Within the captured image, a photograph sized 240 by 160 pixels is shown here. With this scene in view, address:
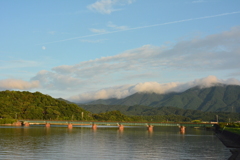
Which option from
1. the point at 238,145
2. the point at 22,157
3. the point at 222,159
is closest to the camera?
the point at 22,157

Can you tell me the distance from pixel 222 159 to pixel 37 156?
43.1 meters

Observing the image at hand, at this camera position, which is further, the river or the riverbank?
the riverbank

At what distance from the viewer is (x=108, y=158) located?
71438mm

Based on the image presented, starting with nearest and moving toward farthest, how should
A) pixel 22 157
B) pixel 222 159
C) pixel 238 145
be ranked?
pixel 22 157
pixel 222 159
pixel 238 145

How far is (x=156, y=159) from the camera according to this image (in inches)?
2835

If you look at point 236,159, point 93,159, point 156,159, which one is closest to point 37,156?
point 93,159

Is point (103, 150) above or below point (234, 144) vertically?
above

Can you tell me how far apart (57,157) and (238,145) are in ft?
214

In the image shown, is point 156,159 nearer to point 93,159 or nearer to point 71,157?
point 93,159

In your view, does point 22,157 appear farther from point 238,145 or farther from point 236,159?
point 238,145

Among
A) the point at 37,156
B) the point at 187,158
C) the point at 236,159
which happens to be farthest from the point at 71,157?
the point at 236,159

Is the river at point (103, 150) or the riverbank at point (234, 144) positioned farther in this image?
the riverbank at point (234, 144)

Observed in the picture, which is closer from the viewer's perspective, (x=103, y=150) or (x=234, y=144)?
(x=103, y=150)

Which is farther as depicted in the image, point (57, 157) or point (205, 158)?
point (205, 158)
